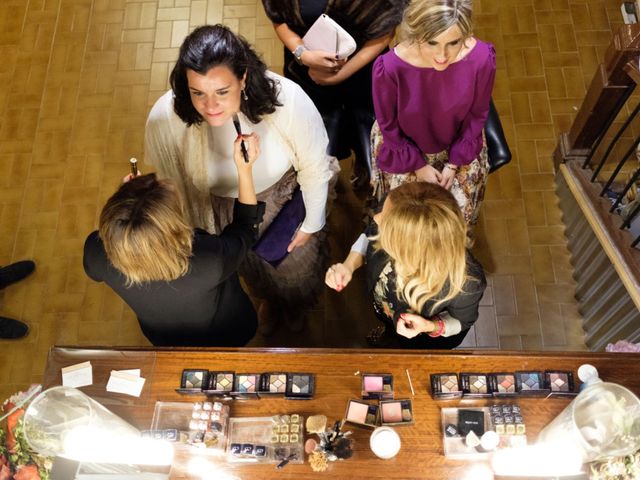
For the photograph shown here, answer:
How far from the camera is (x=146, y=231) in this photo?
5.91ft

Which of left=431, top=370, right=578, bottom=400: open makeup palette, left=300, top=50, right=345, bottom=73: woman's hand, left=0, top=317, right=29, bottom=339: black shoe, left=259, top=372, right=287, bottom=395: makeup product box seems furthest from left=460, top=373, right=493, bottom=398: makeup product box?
left=0, top=317, right=29, bottom=339: black shoe

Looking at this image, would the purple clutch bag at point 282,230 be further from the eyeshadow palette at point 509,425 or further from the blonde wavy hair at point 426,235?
the eyeshadow palette at point 509,425

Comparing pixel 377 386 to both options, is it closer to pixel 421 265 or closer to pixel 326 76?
pixel 421 265

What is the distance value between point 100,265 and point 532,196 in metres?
2.81

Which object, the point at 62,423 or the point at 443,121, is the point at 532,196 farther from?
the point at 62,423

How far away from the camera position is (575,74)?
4.05 m

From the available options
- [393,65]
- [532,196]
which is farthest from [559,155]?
[393,65]

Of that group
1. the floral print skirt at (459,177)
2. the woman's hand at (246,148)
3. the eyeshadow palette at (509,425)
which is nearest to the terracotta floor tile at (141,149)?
the floral print skirt at (459,177)

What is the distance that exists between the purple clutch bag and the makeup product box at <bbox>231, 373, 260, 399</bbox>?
0.83 m

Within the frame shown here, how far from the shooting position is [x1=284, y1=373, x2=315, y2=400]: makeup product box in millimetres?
2037

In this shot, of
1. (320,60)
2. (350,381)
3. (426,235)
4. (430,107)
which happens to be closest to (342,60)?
(320,60)

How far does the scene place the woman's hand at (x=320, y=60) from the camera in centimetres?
262

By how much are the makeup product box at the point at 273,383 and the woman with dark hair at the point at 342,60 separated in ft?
4.51

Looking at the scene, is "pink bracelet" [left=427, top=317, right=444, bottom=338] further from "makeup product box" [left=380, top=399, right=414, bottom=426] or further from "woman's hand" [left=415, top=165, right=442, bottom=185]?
"woman's hand" [left=415, top=165, right=442, bottom=185]
